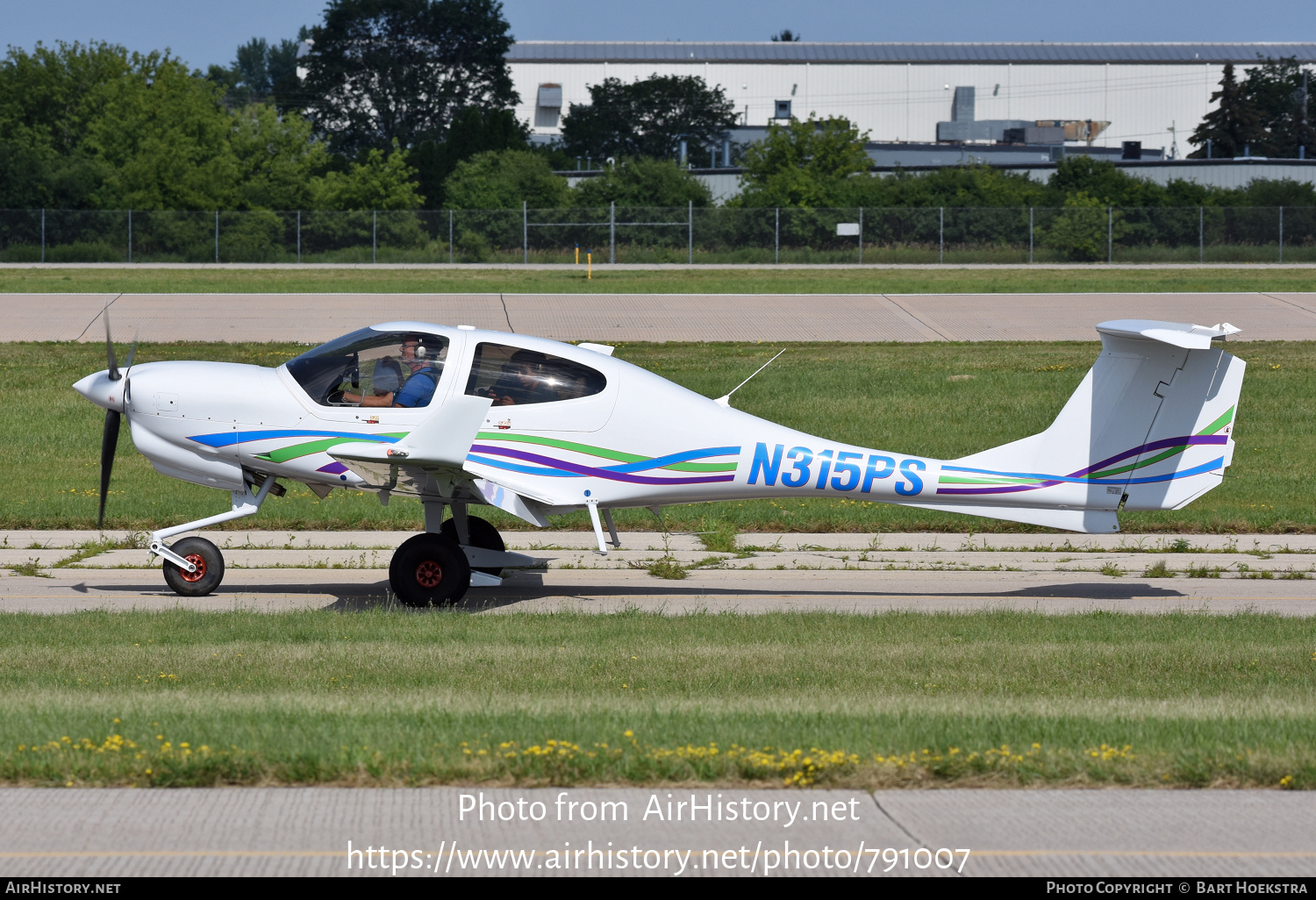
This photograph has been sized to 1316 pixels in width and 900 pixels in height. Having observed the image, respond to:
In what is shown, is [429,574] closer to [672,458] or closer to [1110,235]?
[672,458]

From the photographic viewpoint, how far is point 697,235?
5819cm

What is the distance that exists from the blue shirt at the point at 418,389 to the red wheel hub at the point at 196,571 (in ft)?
7.81

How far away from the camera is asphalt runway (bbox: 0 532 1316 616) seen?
12086mm

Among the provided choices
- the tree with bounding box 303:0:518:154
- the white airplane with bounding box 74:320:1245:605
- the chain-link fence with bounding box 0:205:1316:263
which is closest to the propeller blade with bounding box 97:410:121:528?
the white airplane with bounding box 74:320:1245:605

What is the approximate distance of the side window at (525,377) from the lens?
11.7 meters

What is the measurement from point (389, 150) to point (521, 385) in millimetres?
82183

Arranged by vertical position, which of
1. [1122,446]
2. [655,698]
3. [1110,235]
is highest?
[1110,235]

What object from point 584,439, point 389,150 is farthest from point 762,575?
point 389,150

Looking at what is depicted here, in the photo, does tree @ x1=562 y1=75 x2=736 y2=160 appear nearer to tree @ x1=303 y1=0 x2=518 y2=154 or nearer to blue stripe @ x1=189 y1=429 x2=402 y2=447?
tree @ x1=303 y1=0 x2=518 y2=154

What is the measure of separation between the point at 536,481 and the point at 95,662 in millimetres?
3990

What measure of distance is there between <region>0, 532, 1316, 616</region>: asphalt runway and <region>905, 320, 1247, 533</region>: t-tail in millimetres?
949

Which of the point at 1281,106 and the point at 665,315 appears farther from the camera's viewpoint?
the point at 1281,106

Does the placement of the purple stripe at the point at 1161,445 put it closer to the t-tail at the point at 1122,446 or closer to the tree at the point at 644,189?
the t-tail at the point at 1122,446

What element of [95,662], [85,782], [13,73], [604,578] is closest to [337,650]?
[95,662]
